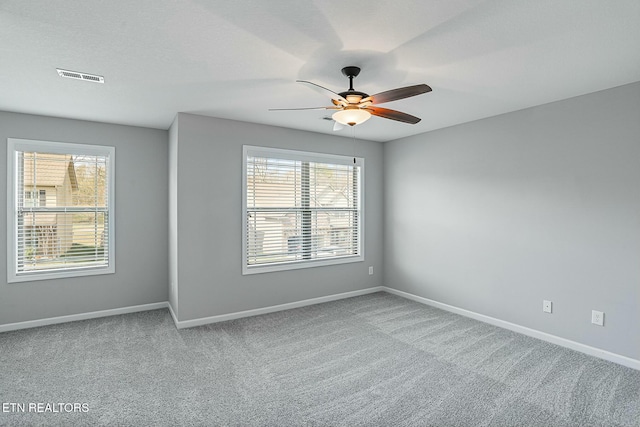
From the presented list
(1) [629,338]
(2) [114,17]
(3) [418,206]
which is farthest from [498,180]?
(2) [114,17]

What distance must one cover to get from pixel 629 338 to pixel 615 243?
84 cm

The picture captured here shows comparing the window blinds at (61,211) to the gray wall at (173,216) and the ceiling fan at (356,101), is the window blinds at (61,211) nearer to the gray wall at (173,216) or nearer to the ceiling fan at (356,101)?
the gray wall at (173,216)

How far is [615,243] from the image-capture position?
3121 mm

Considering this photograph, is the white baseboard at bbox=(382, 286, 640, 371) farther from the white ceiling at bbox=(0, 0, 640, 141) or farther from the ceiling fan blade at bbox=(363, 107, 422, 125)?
the ceiling fan blade at bbox=(363, 107, 422, 125)

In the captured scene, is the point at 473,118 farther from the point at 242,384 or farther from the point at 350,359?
the point at 242,384

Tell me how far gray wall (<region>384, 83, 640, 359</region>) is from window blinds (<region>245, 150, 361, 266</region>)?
959mm

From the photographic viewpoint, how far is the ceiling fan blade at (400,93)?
230cm

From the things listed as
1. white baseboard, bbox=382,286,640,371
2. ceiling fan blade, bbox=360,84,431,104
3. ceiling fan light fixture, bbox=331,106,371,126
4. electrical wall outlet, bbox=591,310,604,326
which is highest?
ceiling fan blade, bbox=360,84,431,104

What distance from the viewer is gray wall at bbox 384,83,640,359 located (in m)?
3.08

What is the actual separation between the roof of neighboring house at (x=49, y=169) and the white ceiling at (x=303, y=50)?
60 centimetres

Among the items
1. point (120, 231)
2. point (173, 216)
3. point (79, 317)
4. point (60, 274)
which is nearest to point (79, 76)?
point (173, 216)

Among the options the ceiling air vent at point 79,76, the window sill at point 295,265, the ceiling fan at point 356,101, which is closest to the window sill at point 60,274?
the window sill at point 295,265

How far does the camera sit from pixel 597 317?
3.22 m

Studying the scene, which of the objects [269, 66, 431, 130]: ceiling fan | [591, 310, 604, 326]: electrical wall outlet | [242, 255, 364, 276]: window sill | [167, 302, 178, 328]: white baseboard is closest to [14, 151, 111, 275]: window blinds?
[167, 302, 178, 328]: white baseboard
